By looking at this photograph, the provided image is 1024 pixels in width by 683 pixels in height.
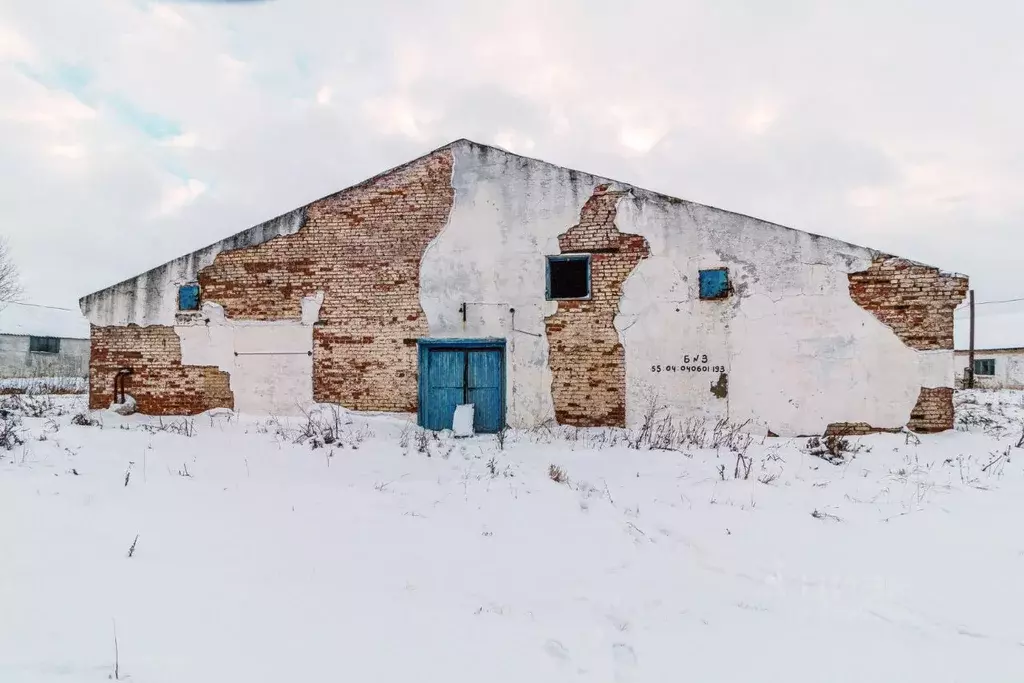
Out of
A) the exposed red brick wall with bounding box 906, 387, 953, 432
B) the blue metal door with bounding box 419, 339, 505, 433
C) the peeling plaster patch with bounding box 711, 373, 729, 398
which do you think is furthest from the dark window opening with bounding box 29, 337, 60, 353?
the exposed red brick wall with bounding box 906, 387, 953, 432

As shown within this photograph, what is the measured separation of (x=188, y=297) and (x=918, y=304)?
12984 millimetres

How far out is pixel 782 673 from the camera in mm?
2545

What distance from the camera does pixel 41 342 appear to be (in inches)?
1193

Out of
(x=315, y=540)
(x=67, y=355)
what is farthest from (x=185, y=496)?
(x=67, y=355)

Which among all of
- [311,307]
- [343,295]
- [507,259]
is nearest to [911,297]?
[507,259]

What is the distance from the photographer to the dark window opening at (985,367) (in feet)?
101

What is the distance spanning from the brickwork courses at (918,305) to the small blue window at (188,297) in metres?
11.8

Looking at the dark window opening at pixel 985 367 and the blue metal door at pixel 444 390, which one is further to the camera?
the dark window opening at pixel 985 367

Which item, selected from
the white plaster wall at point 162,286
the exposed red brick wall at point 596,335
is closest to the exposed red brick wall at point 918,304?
the exposed red brick wall at point 596,335

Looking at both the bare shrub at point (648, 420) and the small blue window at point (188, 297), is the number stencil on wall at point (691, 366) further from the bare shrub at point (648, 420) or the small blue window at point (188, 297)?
the small blue window at point (188, 297)

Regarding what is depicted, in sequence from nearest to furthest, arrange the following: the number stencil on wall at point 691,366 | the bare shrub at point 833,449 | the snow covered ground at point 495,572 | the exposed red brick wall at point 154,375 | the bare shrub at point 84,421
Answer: the snow covered ground at point 495,572, the bare shrub at point 833,449, the bare shrub at point 84,421, the number stencil on wall at point 691,366, the exposed red brick wall at point 154,375

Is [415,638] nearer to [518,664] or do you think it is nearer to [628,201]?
[518,664]

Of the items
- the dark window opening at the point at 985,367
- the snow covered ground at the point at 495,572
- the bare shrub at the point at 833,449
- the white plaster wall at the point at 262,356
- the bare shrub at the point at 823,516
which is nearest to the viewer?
the snow covered ground at the point at 495,572

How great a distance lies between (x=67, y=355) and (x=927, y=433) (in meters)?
40.2
